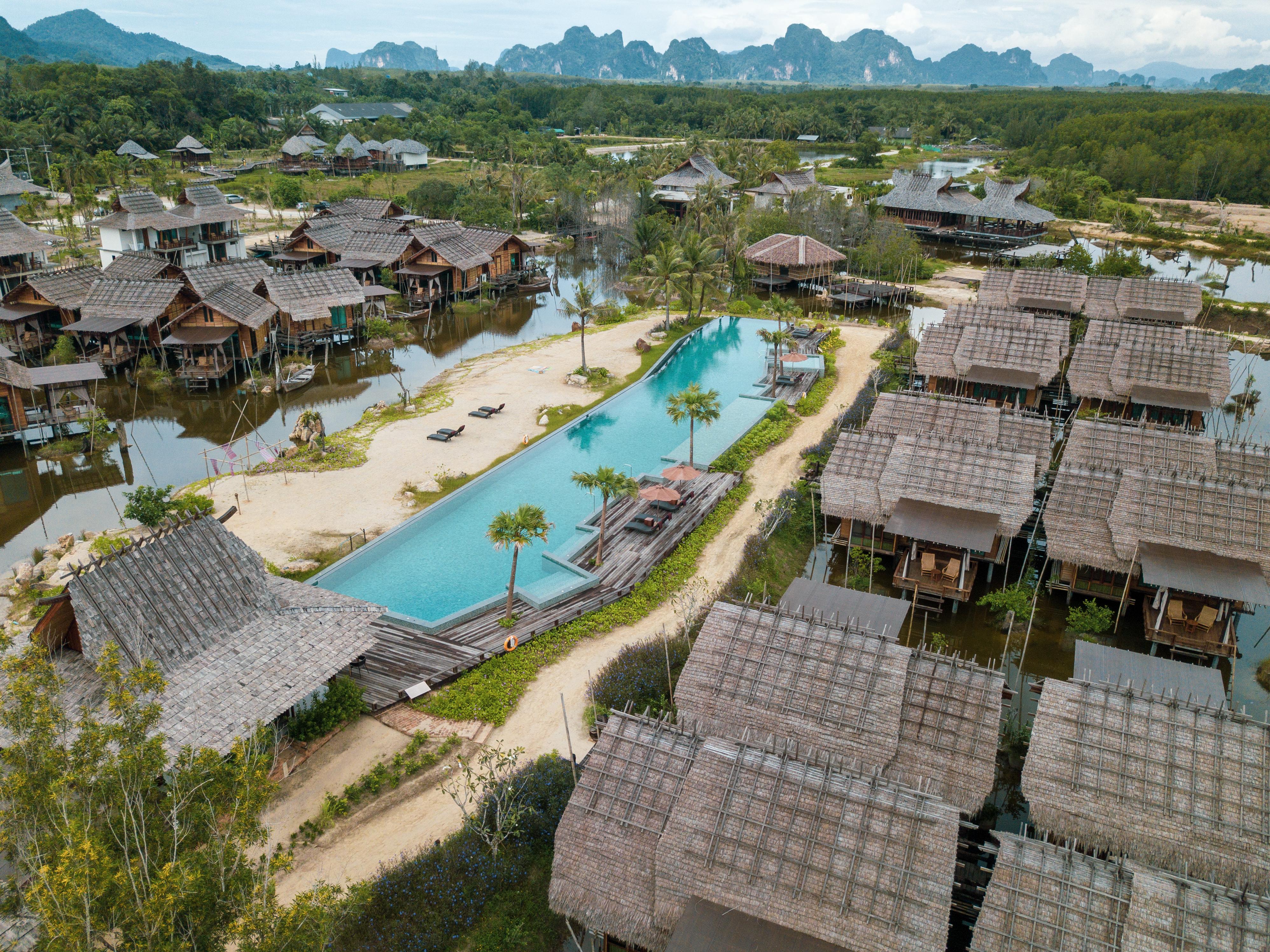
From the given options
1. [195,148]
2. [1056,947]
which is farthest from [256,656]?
[195,148]

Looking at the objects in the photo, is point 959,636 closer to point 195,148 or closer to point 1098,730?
point 1098,730

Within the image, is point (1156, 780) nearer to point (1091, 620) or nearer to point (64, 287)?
point (1091, 620)

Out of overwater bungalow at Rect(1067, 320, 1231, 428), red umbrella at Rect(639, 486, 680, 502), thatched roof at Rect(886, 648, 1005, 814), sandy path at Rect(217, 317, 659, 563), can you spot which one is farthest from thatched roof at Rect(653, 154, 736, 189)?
thatched roof at Rect(886, 648, 1005, 814)

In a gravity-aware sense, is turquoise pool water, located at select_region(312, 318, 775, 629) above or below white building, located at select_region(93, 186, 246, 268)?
below

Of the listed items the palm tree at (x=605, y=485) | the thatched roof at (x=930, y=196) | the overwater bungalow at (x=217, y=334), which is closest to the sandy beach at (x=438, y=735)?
the palm tree at (x=605, y=485)

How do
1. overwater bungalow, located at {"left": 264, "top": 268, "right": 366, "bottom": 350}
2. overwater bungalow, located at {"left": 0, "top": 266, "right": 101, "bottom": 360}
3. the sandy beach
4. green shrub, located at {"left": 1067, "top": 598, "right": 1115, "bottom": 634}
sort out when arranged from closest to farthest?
1. the sandy beach
2. green shrub, located at {"left": 1067, "top": 598, "right": 1115, "bottom": 634}
3. overwater bungalow, located at {"left": 0, "top": 266, "right": 101, "bottom": 360}
4. overwater bungalow, located at {"left": 264, "top": 268, "right": 366, "bottom": 350}

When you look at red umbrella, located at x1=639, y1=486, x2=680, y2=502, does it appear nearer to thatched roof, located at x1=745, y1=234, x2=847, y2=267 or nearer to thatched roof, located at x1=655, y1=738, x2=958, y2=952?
thatched roof, located at x1=655, y1=738, x2=958, y2=952

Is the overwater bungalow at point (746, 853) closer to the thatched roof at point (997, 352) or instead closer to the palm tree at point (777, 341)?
the thatched roof at point (997, 352)
